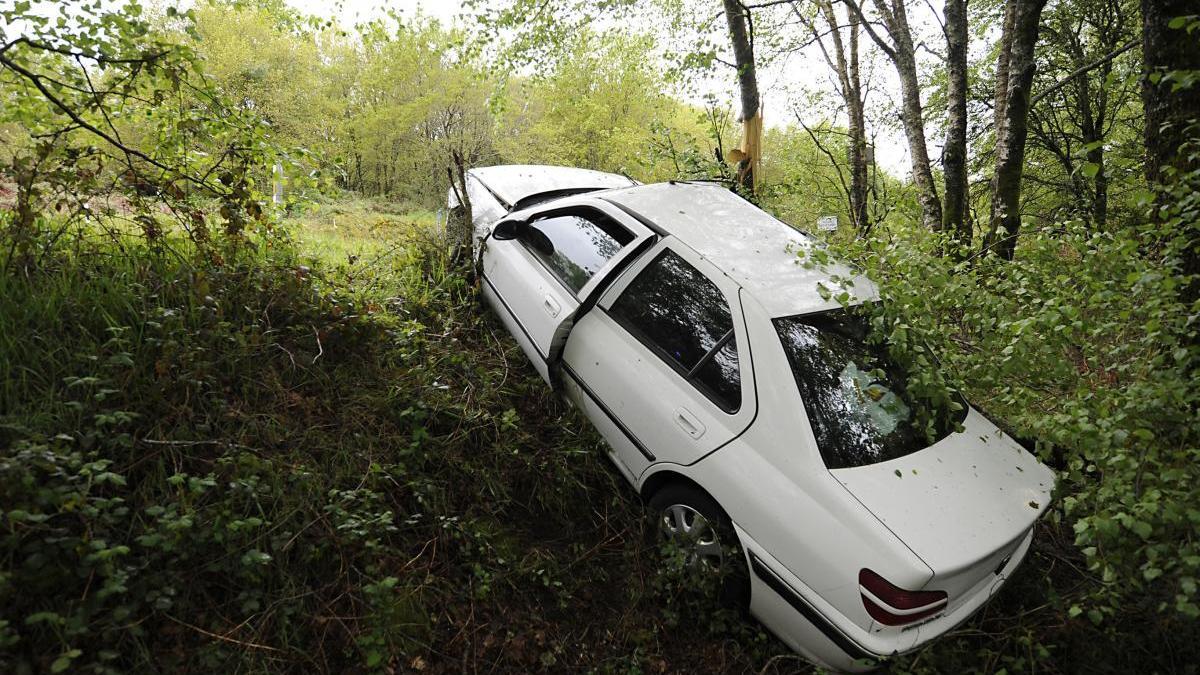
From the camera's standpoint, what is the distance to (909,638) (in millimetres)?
2121

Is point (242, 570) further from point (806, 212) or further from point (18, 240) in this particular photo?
point (806, 212)

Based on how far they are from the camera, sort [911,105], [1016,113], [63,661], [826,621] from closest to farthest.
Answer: [63,661] → [826,621] → [1016,113] → [911,105]

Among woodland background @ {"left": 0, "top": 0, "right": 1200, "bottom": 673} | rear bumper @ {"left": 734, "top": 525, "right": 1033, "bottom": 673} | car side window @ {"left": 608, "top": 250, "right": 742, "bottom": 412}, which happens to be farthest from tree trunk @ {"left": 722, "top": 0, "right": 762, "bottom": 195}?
rear bumper @ {"left": 734, "top": 525, "right": 1033, "bottom": 673}

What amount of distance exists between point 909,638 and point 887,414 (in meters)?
0.92

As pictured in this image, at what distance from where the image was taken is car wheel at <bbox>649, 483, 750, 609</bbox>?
2510mm

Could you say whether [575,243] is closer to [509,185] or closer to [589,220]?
[589,220]

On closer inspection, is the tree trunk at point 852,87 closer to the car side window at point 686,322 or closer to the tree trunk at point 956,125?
the tree trunk at point 956,125

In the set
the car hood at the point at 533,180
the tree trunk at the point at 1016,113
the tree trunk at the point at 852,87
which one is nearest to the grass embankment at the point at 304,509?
the car hood at the point at 533,180

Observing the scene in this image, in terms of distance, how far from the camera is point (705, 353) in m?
2.74

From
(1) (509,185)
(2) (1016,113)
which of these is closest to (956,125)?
(2) (1016,113)

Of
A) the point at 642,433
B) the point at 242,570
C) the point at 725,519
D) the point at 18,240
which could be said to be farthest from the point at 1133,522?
the point at 18,240

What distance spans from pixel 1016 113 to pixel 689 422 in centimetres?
507

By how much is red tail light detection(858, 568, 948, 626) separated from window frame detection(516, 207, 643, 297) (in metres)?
1.95

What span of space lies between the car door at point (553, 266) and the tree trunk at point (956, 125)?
4.64 m
